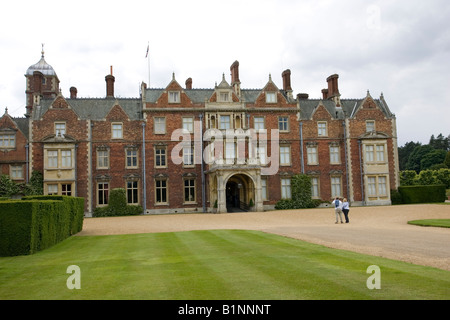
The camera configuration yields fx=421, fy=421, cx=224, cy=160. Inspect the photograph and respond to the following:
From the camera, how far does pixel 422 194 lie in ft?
130

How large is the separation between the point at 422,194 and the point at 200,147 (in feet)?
69.9

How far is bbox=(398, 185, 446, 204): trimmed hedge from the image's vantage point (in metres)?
39.6

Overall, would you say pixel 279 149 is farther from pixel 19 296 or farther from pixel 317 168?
pixel 19 296

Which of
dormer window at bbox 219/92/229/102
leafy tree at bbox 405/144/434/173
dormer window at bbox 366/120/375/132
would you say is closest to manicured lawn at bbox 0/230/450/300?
dormer window at bbox 219/92/229/102

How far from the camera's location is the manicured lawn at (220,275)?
684 cm

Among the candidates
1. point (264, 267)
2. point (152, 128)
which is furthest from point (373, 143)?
point (264, 267)

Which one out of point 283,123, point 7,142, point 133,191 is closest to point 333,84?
point 283,123

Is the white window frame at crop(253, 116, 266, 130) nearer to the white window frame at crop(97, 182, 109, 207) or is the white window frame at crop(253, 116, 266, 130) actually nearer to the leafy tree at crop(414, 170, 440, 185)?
the white window frame at crop(97, 182, 109, 207)

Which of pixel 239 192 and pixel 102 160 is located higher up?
pixel 102 160

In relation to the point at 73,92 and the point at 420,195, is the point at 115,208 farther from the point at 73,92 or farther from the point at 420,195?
the point at 420,195

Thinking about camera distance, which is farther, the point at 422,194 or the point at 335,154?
the point at 335,154

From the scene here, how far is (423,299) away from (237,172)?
93.9 feet

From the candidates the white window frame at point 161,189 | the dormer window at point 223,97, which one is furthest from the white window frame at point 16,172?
the dormer window at point 223,97
